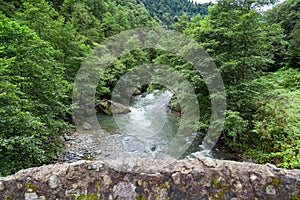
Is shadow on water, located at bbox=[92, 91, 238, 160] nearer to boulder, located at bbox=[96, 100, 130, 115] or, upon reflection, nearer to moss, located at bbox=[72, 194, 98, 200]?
boulder, located at bbox=[96, 100, 130, 115]

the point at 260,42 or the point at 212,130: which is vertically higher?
the point at 260,42

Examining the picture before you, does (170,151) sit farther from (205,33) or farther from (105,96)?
(105,96)

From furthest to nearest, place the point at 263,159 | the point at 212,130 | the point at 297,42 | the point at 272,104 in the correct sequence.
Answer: the point at 297,42
the point at 212,130
the point at 272,104
the point at 263,159

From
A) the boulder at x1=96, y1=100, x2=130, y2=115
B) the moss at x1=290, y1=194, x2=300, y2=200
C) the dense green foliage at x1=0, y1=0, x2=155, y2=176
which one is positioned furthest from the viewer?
the boulder at x1=96, y1=100, x2=130, y2=115

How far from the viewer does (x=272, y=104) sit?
8.41m

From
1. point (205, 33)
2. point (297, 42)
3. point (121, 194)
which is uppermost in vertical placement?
point (297, 42)

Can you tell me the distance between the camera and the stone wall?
6.56 ft

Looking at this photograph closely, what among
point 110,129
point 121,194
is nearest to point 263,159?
point 121,194

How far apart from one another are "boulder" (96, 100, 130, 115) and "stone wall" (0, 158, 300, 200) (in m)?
13.0

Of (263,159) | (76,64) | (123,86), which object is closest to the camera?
(263,159)

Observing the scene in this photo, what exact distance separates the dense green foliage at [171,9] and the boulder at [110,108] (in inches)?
2569

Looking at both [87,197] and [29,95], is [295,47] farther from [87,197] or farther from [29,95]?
[87,197]

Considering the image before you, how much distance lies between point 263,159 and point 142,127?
7.22 metres

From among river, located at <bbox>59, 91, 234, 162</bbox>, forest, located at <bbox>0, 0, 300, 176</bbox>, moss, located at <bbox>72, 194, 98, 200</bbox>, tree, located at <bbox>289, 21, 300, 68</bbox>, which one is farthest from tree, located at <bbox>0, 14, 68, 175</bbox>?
tree, located at <bbox>289, 21, 300, 68</bbox>
